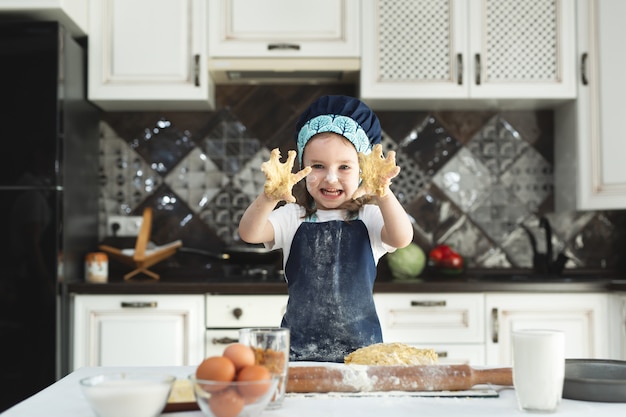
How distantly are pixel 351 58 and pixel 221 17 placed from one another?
580 mm

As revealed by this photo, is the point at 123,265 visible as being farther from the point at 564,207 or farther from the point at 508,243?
the point at 564,207

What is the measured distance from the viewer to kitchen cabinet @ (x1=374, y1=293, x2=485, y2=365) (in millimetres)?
2898

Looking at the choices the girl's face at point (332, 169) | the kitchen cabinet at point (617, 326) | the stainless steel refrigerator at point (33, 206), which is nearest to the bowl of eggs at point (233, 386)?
the girl's face at point (332, 169)

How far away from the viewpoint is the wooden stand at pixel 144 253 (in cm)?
312

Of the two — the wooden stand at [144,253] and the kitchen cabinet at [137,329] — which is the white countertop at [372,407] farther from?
the wooden stand at [144,253]

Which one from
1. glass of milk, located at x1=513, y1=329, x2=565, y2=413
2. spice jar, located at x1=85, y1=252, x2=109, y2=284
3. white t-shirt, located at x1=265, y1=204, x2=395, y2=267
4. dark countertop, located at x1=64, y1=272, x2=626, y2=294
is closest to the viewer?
glass of milk, located at x1=513, y1=329, x2=565, y2=413

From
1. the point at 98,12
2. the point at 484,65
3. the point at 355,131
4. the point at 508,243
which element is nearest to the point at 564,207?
the point at 508,243

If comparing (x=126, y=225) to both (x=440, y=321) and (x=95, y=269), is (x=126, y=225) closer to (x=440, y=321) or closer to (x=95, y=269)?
(x=95, y=269)

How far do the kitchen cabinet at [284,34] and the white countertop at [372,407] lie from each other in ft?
7.10

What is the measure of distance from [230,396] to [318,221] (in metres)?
0.95

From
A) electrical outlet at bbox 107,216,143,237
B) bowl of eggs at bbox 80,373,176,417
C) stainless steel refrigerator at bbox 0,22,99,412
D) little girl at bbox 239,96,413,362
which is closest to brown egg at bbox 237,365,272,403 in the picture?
bowl of eggs at bbox 80,373,176,417

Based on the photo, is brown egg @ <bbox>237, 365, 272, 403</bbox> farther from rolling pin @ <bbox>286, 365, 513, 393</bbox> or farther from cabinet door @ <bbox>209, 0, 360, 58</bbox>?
cabinet door @ <bbox>209, 0, 360, 58</bbox>

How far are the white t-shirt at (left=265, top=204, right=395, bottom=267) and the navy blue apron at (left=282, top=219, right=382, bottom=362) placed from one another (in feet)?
0.07

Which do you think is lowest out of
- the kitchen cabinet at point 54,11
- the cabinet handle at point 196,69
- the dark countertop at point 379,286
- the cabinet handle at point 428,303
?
the cabinet handle at point 428,303
